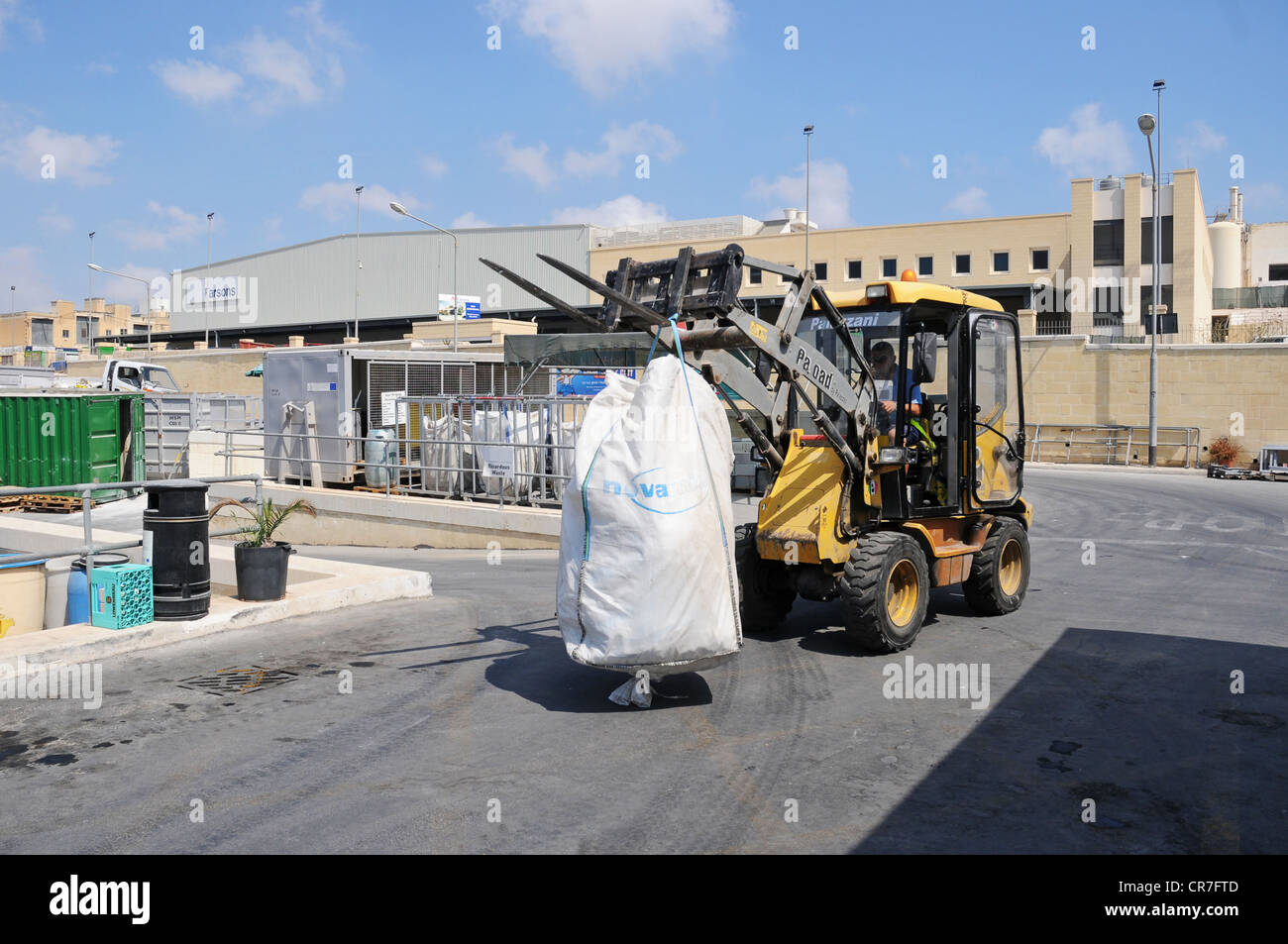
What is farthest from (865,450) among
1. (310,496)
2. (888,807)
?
(310,496)

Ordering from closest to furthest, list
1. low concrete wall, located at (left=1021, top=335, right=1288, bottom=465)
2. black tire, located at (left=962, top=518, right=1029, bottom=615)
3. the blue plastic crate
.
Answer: the blue plastic crate
black tire, located at (left=962, top=518, right=1029, bottom=615)
low concrete wall, located at (left=1021, top=335, right=1288, bottom=465)

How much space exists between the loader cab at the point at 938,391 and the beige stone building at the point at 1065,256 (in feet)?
119

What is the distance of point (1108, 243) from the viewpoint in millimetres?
49594

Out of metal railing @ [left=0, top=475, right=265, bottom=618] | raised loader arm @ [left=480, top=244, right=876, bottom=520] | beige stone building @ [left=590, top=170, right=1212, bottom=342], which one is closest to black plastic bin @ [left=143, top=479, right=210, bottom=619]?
metal railing @ [left=0, top=475, right=265, bottom=618]

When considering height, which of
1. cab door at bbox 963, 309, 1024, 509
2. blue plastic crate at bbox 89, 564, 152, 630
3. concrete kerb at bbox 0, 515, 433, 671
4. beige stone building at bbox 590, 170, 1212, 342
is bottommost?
concrete kerb at bbox 0, 515, 433, 671

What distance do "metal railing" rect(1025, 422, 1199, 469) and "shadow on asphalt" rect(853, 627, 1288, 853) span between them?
1128 inches

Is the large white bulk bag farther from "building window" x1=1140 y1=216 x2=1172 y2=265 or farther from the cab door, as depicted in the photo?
"building window" x1=1140 y1=216 x2=1172 y2=265

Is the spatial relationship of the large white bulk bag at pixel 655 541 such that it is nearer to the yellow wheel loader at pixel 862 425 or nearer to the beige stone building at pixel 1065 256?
the yellow wheel loader at pixel 862 425

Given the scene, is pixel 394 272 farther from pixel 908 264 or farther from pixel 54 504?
pixel 54 504

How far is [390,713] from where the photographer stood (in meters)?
7.20

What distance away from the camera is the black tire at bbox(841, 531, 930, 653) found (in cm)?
830

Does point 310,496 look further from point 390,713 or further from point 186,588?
point 390,713
